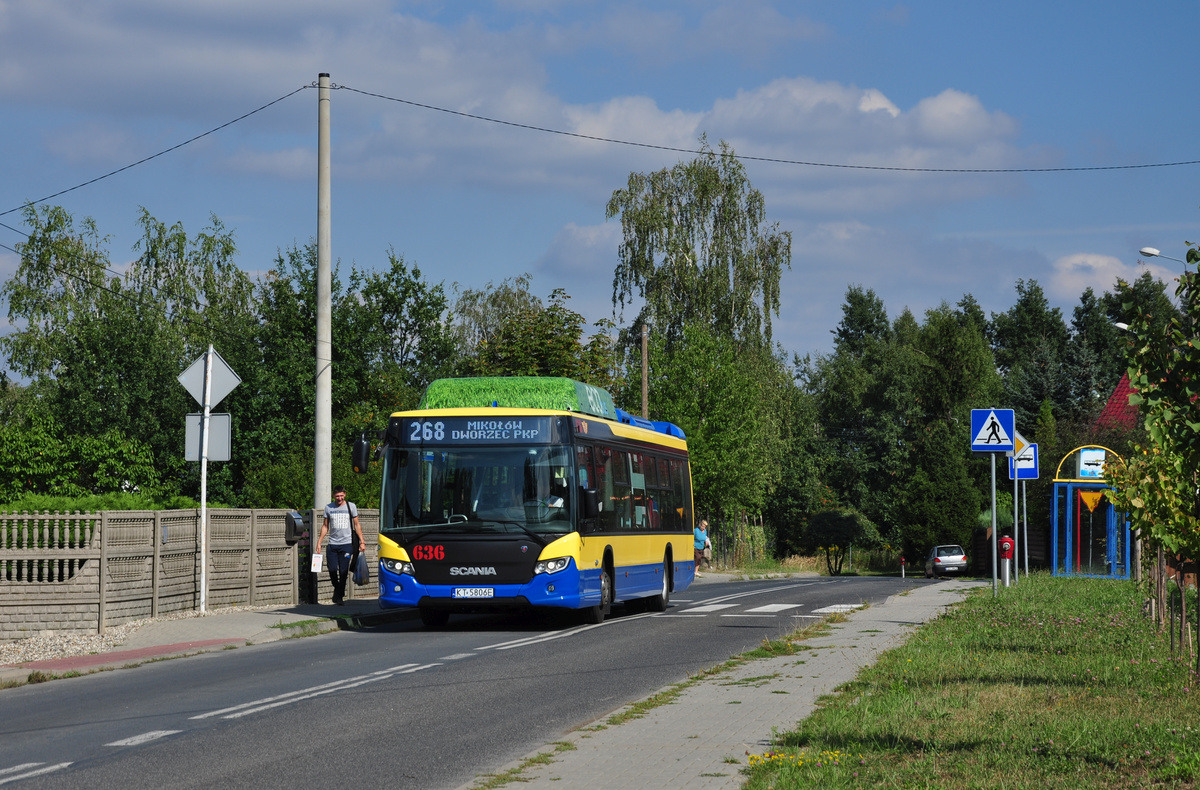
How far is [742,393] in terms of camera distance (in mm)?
47000

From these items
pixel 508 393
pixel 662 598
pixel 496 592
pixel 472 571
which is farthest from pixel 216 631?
pixel 662 598

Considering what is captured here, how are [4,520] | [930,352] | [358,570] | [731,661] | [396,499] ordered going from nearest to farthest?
1. [731,661]
2. [4,520]
3. [396,499]
4. [358,570]
5. [930,352]

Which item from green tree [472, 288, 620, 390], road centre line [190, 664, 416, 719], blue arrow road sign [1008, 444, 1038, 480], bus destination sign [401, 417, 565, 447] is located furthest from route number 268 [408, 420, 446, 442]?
green tree [472, 288, 620, 390]

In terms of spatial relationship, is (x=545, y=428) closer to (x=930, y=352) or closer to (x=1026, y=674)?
(x=1026, y=674)

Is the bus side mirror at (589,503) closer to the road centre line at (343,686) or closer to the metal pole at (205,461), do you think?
the road centre line at (343,686)

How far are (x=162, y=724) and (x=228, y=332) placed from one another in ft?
124

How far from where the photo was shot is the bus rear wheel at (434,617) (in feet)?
61.0

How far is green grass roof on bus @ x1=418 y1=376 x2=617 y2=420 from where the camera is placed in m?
18.6

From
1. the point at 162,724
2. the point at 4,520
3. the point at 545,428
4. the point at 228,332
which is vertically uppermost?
the point at 228,332

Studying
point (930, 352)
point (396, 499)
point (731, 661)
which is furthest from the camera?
point (930, 352)

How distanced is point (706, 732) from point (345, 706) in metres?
3.17

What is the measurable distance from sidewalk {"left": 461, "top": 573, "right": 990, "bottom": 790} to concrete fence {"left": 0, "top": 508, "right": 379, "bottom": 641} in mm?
8442

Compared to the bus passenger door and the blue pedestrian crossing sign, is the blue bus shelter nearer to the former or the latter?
the blue pedestrian crossing sign

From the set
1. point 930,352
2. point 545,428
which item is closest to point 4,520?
point 545,428
